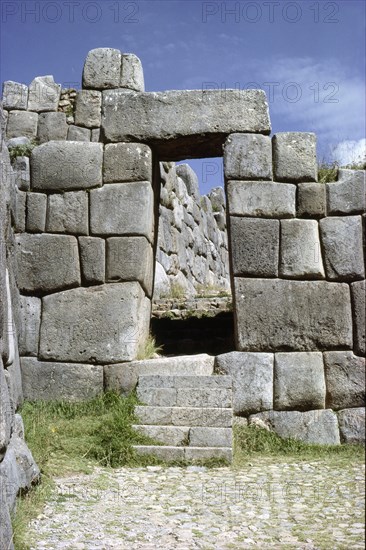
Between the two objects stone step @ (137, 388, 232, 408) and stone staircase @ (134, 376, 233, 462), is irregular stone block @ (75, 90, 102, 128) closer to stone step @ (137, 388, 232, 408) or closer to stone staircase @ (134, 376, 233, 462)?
stone staircase @ (134, 376, 233, 462)

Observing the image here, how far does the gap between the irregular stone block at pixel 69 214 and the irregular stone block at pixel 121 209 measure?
0.33 ft

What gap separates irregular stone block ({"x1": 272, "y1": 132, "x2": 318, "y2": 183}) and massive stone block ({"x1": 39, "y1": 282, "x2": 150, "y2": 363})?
7.35 ft

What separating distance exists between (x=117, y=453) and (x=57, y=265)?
2.65 metres

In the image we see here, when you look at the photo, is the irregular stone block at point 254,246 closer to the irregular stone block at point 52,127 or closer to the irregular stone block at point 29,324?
the irregular stone block at point 29,324

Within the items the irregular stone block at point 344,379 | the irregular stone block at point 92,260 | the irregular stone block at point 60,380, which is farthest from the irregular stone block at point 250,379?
the irregular stone block at point 92,260

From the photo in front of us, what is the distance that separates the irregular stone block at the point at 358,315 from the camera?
24.8ft

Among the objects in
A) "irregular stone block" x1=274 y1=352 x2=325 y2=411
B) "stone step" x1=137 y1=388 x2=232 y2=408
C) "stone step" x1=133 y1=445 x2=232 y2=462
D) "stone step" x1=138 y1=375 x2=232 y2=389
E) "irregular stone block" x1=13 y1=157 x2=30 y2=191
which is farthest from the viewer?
"irregular stone block" x1=13 y1=157 x2=30 y2=191

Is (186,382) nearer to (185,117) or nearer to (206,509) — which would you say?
(206,509)

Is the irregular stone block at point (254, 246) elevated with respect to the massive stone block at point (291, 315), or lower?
elevated

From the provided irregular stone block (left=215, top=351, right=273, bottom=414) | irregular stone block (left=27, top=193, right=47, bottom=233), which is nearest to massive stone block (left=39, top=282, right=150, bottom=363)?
irregular stone block (left=27, top=193, right=47, bottom=233)

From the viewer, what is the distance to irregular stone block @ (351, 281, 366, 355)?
298 inches

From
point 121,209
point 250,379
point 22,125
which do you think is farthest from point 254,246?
point 22,125

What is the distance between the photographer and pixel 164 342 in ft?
31.6

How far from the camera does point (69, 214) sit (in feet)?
26.5
